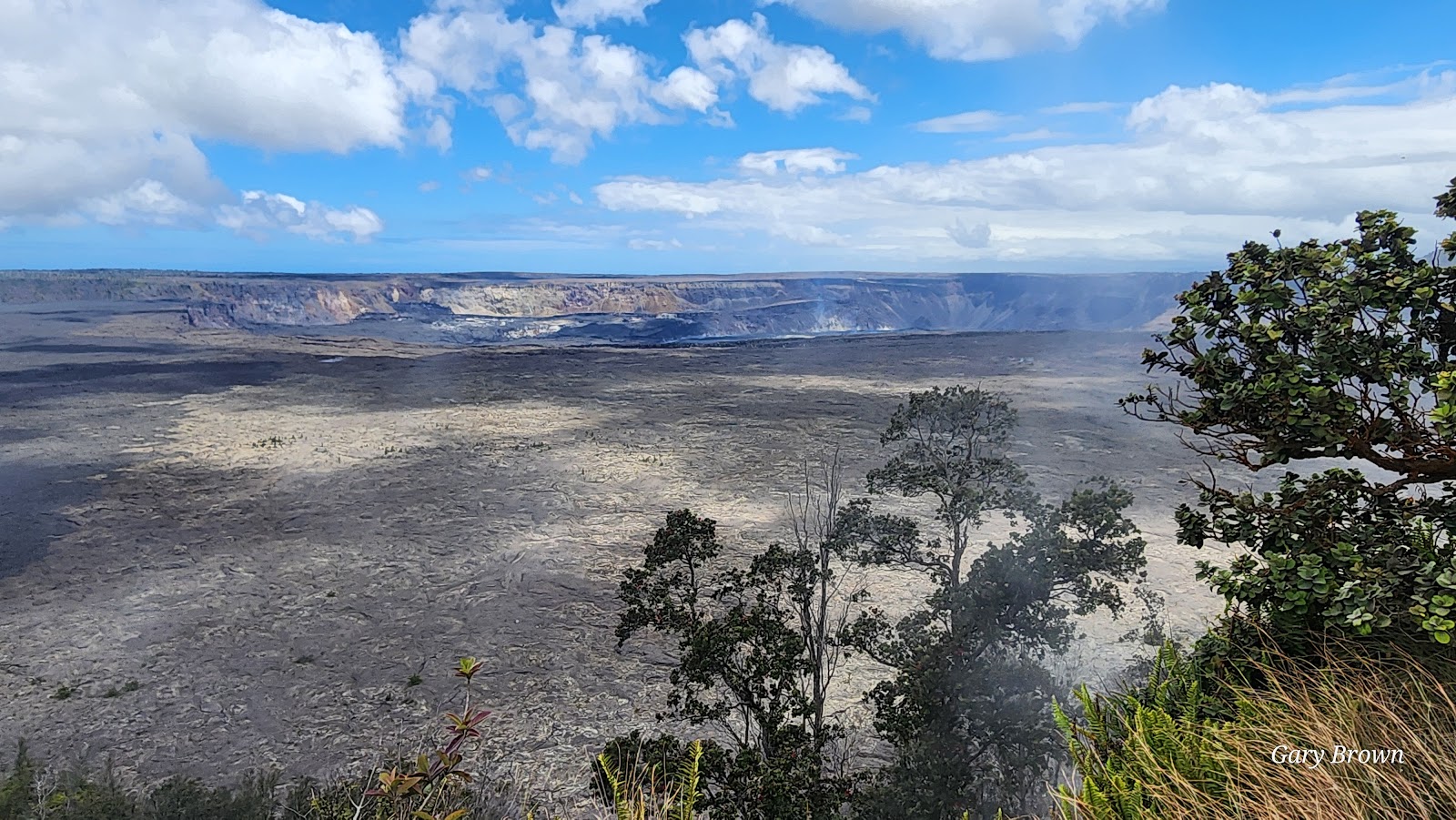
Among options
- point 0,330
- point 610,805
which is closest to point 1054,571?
point 610,805

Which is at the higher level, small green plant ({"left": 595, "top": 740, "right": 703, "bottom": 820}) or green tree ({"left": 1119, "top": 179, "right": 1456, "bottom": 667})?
green tree ({"left": 1119, "top": 179, "right": 1456, "bottom": 667})

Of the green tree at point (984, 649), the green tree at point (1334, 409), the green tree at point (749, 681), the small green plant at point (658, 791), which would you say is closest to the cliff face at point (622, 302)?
the green tree at point (749, 681)

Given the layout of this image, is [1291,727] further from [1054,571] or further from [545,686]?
[545,686]

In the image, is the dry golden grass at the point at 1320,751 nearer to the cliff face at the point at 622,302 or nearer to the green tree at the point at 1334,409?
the green tree at the point at 1334,409

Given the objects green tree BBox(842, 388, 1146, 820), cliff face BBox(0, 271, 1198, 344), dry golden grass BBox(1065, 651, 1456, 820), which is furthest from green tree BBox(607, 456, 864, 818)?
cliff face BBox(0, 271, 1198, 344)

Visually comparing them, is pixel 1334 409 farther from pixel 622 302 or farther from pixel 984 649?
pixel 622 302

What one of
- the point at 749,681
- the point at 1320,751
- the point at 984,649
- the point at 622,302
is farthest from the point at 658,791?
the point at 622,302

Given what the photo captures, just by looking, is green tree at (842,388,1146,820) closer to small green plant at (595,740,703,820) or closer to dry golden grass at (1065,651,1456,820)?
small green plant at (595,740,703,820)
